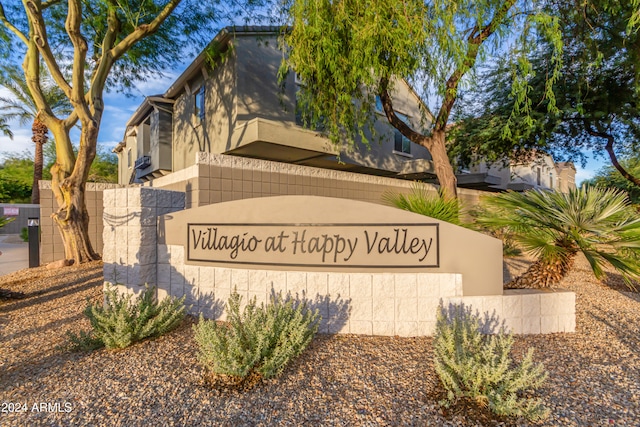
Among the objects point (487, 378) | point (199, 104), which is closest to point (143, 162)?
point (199, 104)

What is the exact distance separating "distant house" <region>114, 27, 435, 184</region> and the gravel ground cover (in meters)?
6.40

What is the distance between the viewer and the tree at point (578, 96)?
8.10m

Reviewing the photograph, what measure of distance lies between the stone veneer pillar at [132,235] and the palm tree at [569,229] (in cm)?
493

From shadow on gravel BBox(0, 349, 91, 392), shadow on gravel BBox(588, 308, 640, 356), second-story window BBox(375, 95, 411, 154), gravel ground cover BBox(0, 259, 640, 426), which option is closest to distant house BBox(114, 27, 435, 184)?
second-story window BBox(375, 95, 411, 154)

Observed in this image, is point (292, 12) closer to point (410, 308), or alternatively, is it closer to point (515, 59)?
point (515, 59)

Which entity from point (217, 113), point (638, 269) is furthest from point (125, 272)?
point (217, 113)

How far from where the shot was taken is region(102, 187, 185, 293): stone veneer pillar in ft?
14.0

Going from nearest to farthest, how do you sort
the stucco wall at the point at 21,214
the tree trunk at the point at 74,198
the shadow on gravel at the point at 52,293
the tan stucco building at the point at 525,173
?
the shadow on gravel at the point at 52,293 < the tree trunk at the point at 74,198 < the stucco wall at the point at 21,214 < the tan stucco building at the point at 525,173

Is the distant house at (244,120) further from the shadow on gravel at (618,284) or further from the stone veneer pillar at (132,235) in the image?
the shadow on gravel at (618,284)

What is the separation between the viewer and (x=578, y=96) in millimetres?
9609

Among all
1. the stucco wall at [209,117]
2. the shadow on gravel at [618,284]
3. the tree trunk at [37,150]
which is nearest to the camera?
the shadow on gravel at [618,284]

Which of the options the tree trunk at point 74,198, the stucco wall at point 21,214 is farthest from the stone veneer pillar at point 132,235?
the stucco wall at point 21,214

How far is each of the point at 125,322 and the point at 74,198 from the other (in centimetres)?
622

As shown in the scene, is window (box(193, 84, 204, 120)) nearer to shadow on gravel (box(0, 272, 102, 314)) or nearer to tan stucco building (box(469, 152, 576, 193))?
shadow on gravel (box(0, 272, 102, 314))
